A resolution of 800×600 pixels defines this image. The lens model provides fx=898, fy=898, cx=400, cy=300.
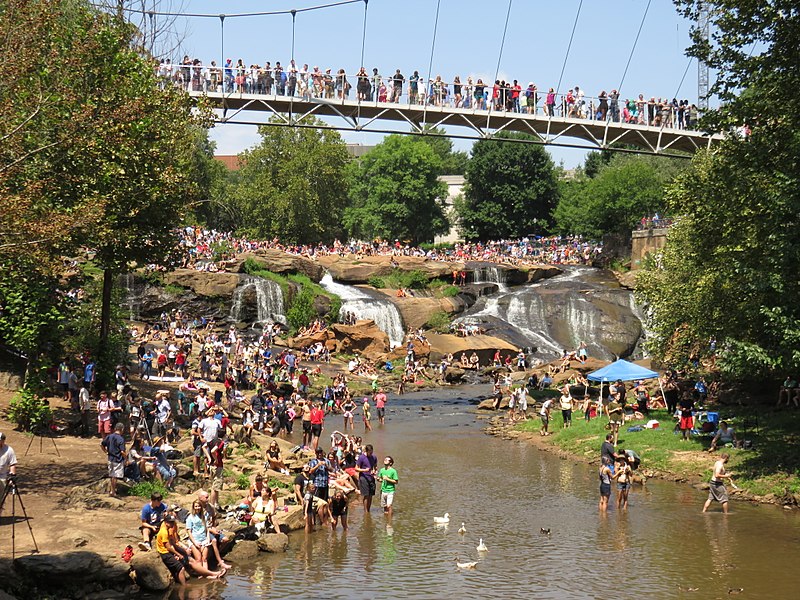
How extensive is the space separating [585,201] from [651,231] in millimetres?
16749

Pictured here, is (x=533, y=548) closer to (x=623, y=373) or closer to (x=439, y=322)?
(x=623, y=373)

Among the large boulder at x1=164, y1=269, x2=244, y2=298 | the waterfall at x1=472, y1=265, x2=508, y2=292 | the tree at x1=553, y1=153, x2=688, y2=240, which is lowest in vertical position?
the large boulder at x1=164, y1=269, x2=244, y2=298

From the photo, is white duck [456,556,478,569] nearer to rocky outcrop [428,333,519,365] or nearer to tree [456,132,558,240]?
rocky outcrop [428,333,519,365]

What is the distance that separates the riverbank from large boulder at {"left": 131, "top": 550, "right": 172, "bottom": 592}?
1426cm

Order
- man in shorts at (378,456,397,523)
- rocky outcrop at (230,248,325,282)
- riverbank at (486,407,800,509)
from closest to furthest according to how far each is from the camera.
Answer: man in shorts at (378,456,397,523), riverbank at (486,407,800,509), rocky outcrop at (230,248,325,282)

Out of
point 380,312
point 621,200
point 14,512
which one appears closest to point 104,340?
point 14,512

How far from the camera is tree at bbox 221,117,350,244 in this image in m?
84.0

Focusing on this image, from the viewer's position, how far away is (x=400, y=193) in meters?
91.0

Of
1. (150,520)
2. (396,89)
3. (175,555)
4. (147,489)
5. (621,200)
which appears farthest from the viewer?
(621,200)

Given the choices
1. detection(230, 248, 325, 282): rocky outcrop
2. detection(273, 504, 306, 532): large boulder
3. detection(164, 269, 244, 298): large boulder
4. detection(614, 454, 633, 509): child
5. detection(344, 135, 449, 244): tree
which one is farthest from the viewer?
detection(344, 135, 449, 244): tree

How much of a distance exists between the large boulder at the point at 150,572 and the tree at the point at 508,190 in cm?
7556

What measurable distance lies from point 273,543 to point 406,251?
5497 cm

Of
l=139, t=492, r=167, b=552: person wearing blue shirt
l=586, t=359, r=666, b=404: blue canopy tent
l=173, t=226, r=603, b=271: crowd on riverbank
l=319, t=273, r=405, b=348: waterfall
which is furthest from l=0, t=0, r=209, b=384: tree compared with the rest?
l=319, t=273, r=405, b=348: waterfall

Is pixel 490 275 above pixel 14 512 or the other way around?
above
